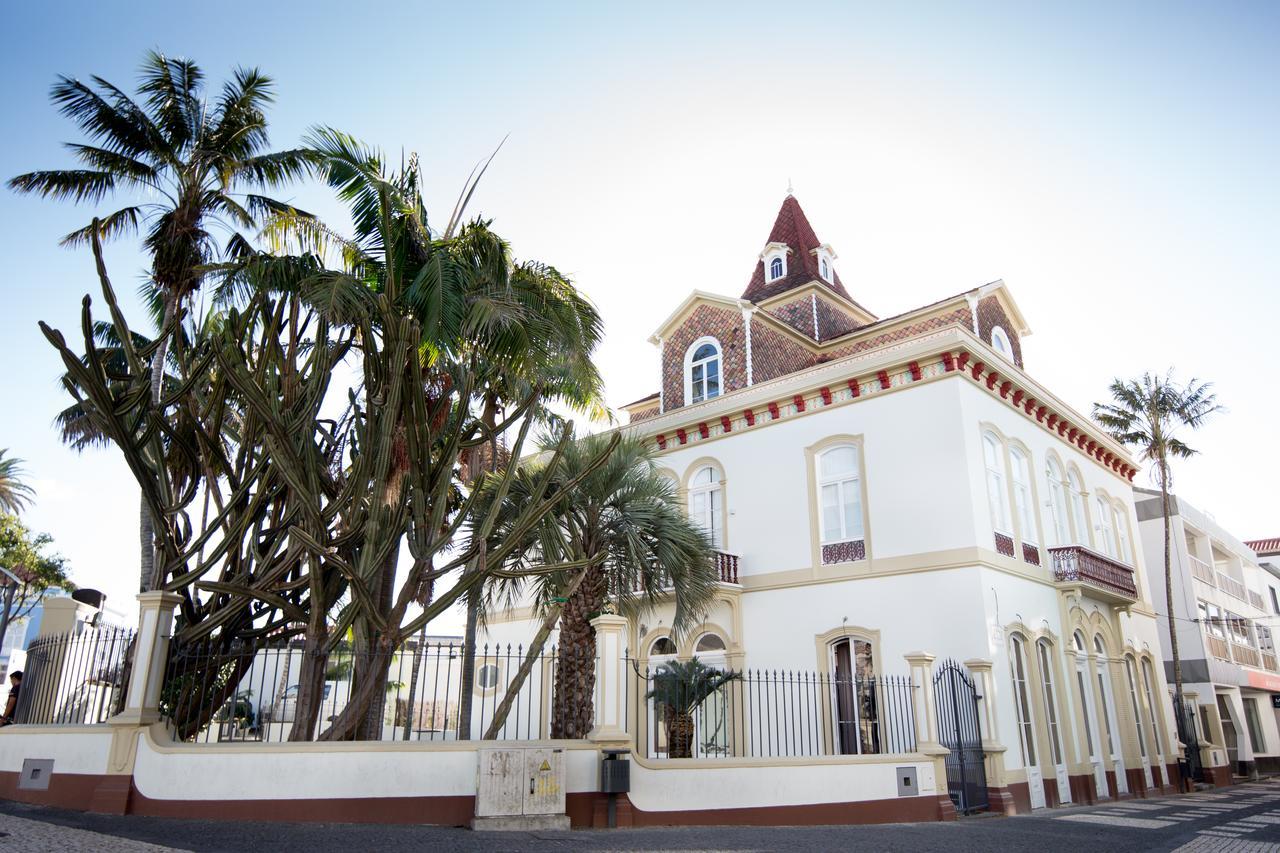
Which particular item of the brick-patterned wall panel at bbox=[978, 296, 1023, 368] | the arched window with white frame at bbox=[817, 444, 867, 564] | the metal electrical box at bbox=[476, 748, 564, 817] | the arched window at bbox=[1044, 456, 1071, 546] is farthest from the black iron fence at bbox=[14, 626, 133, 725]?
the arched window at bbox=[1044, 456, 1071, 546]

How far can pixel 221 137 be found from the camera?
Result: 14.1 m

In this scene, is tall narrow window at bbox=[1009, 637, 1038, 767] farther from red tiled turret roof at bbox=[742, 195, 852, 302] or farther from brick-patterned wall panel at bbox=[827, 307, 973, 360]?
red tiled turret roof at bbox=[742, 195, 852, 302]

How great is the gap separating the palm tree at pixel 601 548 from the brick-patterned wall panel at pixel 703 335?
19.3 ft

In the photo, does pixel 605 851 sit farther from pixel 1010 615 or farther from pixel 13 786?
pixel 1010 615

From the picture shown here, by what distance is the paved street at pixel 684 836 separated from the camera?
7.30m

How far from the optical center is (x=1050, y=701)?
54.4 feet

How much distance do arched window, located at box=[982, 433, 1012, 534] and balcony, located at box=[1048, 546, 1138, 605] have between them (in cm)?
221

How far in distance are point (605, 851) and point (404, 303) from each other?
6769 millimetres

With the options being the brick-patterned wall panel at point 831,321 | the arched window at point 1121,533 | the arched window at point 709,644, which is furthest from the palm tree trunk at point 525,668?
the arched window at point 1121,533

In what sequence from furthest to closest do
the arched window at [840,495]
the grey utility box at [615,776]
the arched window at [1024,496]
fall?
1. the arched window at [1024,496]
2. the arched window at [840,495]
3. the grey utility box at [615,776]

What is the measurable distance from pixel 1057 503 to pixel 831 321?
7.04m

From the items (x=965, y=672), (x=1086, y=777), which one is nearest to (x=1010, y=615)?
(x=965, y=672)

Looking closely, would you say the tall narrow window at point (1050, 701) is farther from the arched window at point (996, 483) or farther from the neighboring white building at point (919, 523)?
the arched window at point (996, 483)

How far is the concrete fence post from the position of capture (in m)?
8.89
